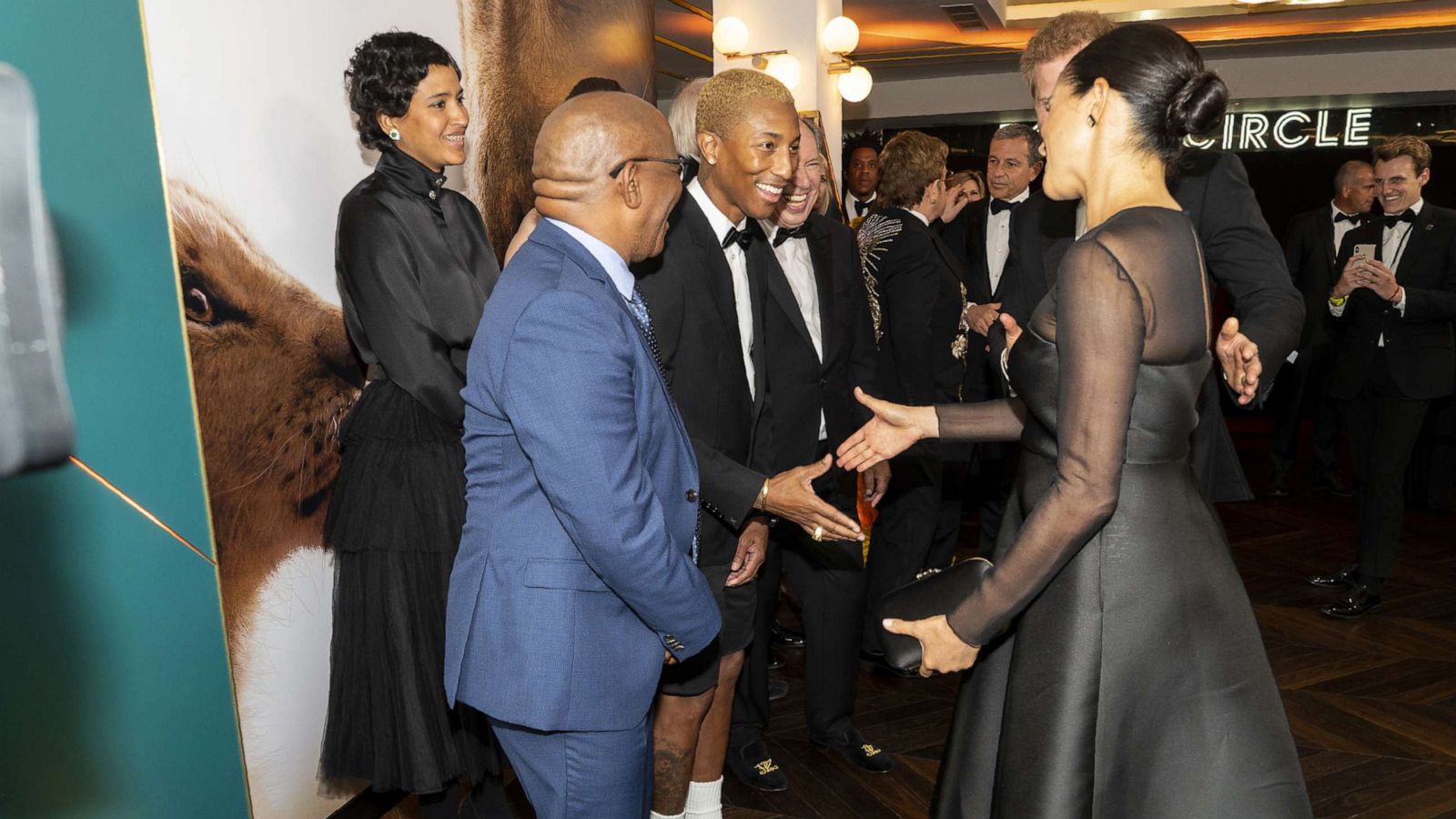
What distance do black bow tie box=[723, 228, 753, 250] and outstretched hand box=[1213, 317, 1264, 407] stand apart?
109cm

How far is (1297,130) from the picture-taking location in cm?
1137

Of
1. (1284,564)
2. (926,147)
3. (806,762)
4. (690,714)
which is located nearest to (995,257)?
(926,147)

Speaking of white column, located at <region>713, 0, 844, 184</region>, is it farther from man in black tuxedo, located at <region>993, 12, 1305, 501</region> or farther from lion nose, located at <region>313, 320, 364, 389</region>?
man in black tuxedo, located at <region>993, 12, 1305, 501</region>

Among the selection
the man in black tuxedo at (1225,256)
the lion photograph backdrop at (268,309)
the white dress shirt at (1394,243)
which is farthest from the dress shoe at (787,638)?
the white dress shirt at (1394,243)

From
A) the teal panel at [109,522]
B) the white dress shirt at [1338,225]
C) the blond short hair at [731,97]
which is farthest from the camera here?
the white dress shirt at [1338,225]

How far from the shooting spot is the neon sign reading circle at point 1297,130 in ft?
36.6

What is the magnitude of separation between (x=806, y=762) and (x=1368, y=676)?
2.29 m

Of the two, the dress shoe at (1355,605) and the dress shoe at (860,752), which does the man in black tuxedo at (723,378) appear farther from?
the dress shoe at (1355,605)

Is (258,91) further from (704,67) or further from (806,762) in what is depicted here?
(704,67)

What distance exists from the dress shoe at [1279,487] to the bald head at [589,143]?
6.71 m

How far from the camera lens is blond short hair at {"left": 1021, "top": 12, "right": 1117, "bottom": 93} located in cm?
226

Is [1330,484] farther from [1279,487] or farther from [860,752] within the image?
[860,752]

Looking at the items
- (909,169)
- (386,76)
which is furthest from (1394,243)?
(386,76)

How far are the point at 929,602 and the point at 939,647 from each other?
78 millimetres
